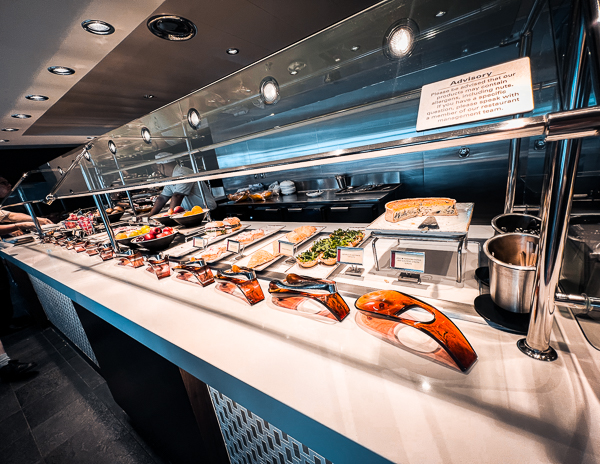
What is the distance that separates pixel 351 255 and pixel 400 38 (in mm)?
1227

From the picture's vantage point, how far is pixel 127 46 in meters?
3.11

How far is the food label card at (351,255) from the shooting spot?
39.7 inches

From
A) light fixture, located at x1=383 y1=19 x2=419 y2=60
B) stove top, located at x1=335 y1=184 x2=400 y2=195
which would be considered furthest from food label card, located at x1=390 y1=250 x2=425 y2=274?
stove top, located at x1=335 y1=184 x2=400 y2=195

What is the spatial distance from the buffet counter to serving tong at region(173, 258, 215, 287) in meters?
0.29

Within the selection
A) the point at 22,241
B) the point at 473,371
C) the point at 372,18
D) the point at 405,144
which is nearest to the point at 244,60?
the point at 372,18

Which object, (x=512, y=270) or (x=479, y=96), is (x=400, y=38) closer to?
(x=479, y=96)

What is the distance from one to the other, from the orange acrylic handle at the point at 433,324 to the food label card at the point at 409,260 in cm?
17

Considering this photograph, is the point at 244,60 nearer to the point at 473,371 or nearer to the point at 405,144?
the point at 405,144

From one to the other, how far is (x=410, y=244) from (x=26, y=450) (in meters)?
3.16

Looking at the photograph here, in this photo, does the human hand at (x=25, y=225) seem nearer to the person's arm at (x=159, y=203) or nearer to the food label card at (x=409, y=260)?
the person's arm at (x=159, y=203)

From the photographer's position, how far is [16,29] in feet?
8.08

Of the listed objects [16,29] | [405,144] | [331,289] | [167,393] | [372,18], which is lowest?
[167,393]

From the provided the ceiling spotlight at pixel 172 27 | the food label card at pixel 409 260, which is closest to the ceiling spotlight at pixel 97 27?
the ceiling spotlight at pixel 172 27

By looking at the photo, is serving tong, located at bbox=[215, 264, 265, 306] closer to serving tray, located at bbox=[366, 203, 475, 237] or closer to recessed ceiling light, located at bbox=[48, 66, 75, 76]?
serving tray, located at bbox=[366, 203, 475, 237]
